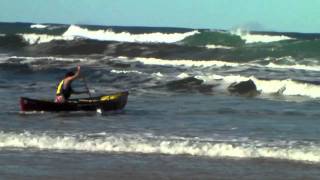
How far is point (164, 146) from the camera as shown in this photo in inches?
478

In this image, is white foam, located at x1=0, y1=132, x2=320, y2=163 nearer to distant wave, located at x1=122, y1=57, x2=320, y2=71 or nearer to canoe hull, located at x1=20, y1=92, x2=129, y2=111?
canoe hull, located at x1=20, y1=92, x2=129, y2=111

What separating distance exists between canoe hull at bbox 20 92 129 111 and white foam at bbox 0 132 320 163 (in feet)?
15.6

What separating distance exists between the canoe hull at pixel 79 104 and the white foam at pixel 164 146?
475cm

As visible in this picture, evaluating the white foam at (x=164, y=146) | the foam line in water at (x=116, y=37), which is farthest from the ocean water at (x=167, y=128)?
the foam line in water at (x=116, y=37)

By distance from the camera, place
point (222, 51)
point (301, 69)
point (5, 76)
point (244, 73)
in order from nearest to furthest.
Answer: point (5, 76) → point (244, 73) → point (301, 69) → point (222, 51)

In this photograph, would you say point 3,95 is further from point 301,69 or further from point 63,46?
point 63,46

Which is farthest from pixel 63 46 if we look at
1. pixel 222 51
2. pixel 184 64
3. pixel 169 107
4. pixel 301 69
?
pixel 169 107

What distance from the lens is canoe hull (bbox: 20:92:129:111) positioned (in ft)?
59.2

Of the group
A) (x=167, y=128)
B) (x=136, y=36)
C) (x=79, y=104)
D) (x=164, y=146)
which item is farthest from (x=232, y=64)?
(x=136, y=36)

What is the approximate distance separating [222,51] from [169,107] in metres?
26.9

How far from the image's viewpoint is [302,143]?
12742 mm

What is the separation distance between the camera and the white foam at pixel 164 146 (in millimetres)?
11570

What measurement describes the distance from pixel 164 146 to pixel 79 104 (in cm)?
671

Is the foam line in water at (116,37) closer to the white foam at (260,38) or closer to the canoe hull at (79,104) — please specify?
the white foam at (260,38)
